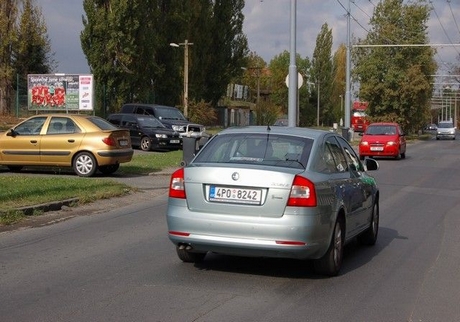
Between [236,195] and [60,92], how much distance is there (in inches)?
1203

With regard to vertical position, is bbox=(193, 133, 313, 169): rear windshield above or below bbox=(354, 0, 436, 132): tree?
below

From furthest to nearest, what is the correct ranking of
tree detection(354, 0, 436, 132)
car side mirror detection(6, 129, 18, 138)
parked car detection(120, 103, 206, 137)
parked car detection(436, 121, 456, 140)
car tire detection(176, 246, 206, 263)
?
parked car detection(436, 121, 456, 140), tree detection(354, 0, 436, 132), parked car detection(120, 103, 206, 137), car side mirror detection(6, 129, 18, 138), car tire detection(176, 246, 206, 263)

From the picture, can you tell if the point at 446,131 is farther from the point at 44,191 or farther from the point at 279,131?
the point at 279,131

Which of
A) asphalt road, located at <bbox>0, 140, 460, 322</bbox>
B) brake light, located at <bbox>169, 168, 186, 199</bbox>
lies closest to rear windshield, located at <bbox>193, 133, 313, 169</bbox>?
brake light, located at <bbox>169, 168, 186, 199</bbox>

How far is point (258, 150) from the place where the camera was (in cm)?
804

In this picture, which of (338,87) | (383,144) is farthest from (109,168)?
(338,87)

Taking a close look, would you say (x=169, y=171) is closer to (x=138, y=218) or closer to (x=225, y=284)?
(x=138, y=218)

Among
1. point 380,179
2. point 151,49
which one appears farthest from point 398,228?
point 151,49

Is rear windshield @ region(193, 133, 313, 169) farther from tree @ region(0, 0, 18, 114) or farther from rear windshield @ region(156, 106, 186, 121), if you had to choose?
tree @ region(0, 0, 18, 114)

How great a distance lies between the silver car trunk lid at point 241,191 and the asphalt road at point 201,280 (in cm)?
77

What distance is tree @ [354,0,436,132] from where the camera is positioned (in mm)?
57062

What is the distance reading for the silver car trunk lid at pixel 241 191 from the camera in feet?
24.0

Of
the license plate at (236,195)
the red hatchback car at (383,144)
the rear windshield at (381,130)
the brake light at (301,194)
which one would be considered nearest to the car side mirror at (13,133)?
the license plate at (236,195)

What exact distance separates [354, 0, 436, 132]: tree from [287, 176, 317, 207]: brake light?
5106cm
